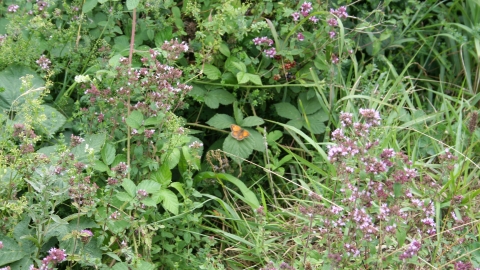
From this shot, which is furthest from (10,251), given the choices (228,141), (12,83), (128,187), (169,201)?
(228,141)

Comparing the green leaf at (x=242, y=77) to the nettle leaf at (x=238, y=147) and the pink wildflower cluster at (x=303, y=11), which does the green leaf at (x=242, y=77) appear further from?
the pink wildflower cluster at (x=303, y=11)

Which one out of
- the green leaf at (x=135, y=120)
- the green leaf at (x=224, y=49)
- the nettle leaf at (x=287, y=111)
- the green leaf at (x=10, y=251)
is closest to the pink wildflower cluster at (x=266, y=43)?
the green leaf at (x=224, y=49)

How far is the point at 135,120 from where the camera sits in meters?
2.61

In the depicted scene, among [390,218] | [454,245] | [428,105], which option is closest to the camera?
[390,218]

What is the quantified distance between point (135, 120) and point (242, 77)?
27.0 inches

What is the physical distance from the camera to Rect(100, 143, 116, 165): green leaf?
2641mm

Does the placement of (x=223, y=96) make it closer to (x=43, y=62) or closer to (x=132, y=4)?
(x=132, y=4)

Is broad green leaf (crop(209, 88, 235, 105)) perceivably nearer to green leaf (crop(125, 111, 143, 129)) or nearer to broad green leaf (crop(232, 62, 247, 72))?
broad green leaf (crop(232, 62, 247, 72))

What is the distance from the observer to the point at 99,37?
3.17m

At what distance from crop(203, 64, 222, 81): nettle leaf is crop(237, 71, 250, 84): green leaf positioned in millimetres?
127

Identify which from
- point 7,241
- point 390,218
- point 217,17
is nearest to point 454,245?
point 390,218

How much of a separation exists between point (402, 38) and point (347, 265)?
201 centimetres

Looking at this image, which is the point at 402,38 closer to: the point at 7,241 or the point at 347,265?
the point at 347,265

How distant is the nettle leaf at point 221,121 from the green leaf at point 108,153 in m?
0.65
